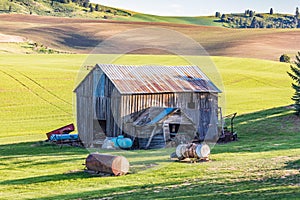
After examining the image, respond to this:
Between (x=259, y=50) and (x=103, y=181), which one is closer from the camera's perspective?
(x=103, y=181)

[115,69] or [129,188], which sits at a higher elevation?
[115,69]

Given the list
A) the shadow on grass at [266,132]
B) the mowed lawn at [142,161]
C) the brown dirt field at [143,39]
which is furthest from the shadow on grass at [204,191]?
the brown dirt field at [143,39]

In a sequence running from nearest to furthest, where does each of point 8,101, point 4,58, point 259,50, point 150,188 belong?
point 150,188, point 8,101, point 4,58, point 259,50

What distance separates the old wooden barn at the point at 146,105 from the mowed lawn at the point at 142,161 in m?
3.32

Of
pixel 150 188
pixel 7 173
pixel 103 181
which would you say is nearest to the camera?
pixel 150 188

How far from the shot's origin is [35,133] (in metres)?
54.6

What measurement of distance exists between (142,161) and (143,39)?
→ 10856cm

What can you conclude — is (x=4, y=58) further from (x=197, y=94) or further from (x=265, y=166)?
(x=265, y=166)

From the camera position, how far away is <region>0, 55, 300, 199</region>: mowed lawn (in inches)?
991

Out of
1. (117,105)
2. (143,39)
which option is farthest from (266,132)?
(143,39)

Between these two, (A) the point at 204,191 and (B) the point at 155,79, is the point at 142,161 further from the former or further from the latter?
(B) the point at 155,79

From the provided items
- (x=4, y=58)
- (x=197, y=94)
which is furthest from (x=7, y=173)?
Result: (x=4, y=58)

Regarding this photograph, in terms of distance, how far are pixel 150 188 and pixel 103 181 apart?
3.67 metres

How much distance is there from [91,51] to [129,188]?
113m
